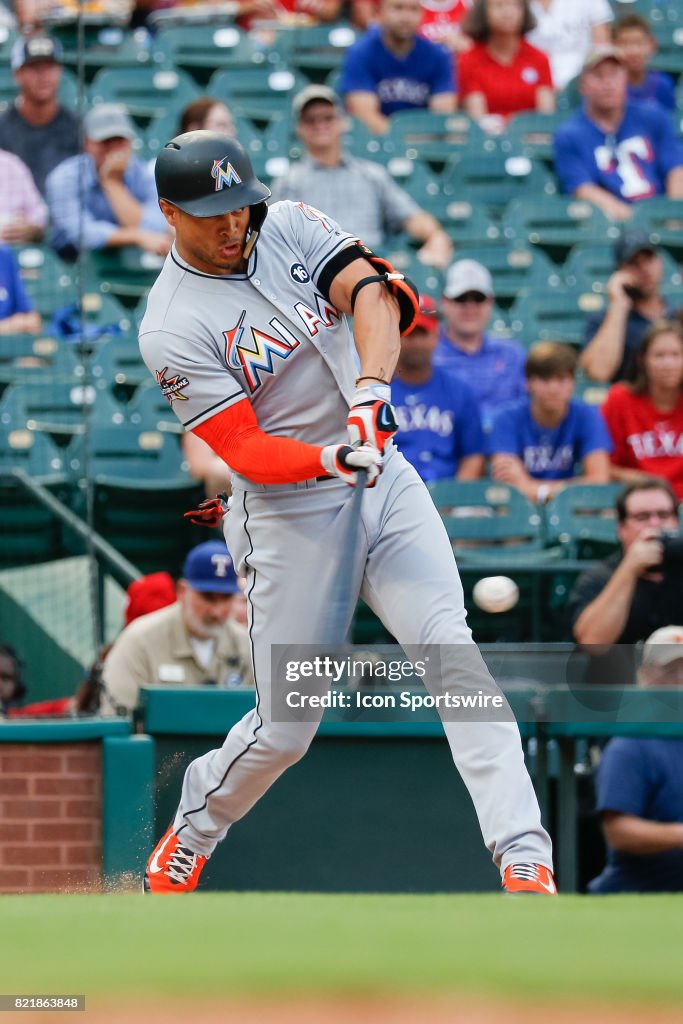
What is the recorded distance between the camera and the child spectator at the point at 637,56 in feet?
34.2

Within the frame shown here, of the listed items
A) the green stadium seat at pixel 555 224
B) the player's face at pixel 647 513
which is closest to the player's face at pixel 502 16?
the green stadium seat at pixel 555 224

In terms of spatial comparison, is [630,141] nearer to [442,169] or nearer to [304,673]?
[442,169]

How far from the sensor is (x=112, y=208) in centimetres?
891

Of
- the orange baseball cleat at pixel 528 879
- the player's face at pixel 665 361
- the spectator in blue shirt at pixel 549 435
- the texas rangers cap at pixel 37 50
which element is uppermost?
the texas rangers cap at pixel 37 50

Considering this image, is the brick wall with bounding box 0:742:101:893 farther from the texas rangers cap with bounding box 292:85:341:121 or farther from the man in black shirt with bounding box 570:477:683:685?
the texas rangers cap with bounding box 292:85:341:121

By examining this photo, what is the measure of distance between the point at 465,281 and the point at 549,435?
996 millimetres

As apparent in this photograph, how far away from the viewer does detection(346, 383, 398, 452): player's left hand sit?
3895mm

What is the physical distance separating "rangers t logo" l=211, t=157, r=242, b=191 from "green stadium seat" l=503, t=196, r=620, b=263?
5.74m

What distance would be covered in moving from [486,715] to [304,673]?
514 mm

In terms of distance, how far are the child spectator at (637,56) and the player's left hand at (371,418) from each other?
698 centimetres

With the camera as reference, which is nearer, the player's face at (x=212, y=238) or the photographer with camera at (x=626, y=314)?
the player's face at (x=212, y=238)

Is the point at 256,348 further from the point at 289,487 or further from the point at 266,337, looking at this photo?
the point at 289,487

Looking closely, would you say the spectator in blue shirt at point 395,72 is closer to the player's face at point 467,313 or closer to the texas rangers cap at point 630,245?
the texas rangers cap at point 630,245

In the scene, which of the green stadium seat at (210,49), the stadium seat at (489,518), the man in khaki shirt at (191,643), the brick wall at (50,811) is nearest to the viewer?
the brick wall at (50,811)
